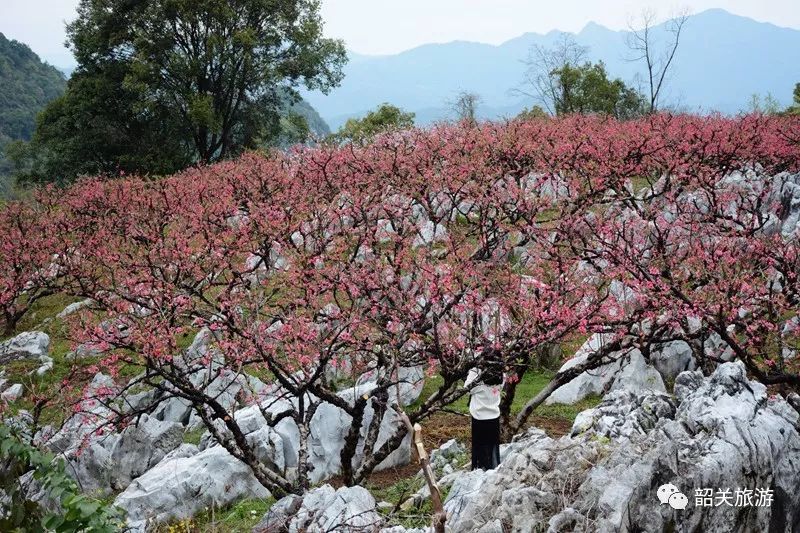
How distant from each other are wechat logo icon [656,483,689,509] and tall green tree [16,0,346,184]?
114ft

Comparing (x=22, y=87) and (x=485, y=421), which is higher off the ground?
(x=22, y=87)

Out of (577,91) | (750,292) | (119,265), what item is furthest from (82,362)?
(577,91)

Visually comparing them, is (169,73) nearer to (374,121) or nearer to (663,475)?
(374,121)

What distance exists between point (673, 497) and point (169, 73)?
3891 centimetres

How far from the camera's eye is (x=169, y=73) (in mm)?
38594

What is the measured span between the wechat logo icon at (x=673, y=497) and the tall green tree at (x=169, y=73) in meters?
34.7

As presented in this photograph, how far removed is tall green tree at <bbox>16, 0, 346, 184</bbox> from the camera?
37812 millimetres

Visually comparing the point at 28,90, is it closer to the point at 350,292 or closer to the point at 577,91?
the point at 577,91

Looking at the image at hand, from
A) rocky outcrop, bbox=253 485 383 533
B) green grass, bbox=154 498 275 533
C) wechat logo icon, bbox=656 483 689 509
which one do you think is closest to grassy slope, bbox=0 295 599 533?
green grass, bbox=154 498 275 533

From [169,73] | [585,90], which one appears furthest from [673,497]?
[585,90]

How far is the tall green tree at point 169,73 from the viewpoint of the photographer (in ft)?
124

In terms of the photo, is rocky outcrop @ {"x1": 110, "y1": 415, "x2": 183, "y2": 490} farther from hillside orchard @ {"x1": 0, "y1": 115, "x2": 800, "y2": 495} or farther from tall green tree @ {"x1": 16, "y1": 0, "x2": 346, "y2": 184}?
tall green tree @ {"x1": 16, "y1": 0, "x2": 346, "y2": 184}

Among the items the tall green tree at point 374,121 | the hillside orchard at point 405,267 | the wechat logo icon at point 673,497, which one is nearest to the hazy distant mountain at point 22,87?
the tall green tree at point 374,121

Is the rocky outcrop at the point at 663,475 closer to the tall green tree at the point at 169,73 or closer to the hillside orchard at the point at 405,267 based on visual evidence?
the hillside orchard at the point at 405,267
